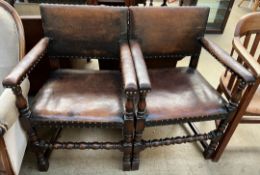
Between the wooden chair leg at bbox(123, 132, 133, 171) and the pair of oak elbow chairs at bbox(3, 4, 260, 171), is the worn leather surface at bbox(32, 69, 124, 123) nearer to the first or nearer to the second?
the pair of oak elbow chairs at bbox(3, 4, 260, 171)

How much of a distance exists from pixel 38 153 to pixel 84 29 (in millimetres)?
763

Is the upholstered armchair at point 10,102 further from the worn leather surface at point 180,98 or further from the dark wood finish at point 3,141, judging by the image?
the worn leather surface at point 180,98

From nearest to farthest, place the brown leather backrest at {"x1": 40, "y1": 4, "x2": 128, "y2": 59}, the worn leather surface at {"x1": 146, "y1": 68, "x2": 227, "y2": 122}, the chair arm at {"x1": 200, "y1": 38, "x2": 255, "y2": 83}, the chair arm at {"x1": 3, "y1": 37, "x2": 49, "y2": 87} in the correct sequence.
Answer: the chair arm at {"x1": 3, "y1": 37, "x2": 49, "y2": 87} → the chair arm at {"x1": 200, "y1": 38, "x2": 255, "y2": 83} → the worn leather surface at {"x1": 146, "y1": 68, "x2": 227, "y2": 122} → the brown leather backrest at {"x1": 40, "y1": 4, "x2": 128, "y2": 59}

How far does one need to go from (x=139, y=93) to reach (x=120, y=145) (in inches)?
15.2

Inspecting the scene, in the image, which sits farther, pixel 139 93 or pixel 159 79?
pixel 159 79

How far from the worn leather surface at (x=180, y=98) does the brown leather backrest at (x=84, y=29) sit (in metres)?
0.34

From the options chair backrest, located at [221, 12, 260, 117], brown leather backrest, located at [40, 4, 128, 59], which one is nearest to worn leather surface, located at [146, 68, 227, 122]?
chair backrest, located at [221, 12, 260, 117]

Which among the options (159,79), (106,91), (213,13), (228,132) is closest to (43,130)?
(106,91)

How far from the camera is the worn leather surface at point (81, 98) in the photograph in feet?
3.59

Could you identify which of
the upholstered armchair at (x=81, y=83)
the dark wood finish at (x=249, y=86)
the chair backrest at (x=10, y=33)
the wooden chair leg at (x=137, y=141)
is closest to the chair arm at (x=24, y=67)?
the upholstered armchair at (x=81, y=83)

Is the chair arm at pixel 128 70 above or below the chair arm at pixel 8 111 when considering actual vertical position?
above

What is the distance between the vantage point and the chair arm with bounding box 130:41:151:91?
38.0 inches

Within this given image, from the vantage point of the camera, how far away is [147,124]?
1126mm

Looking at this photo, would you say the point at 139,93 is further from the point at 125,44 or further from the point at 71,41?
the point at 71,41
